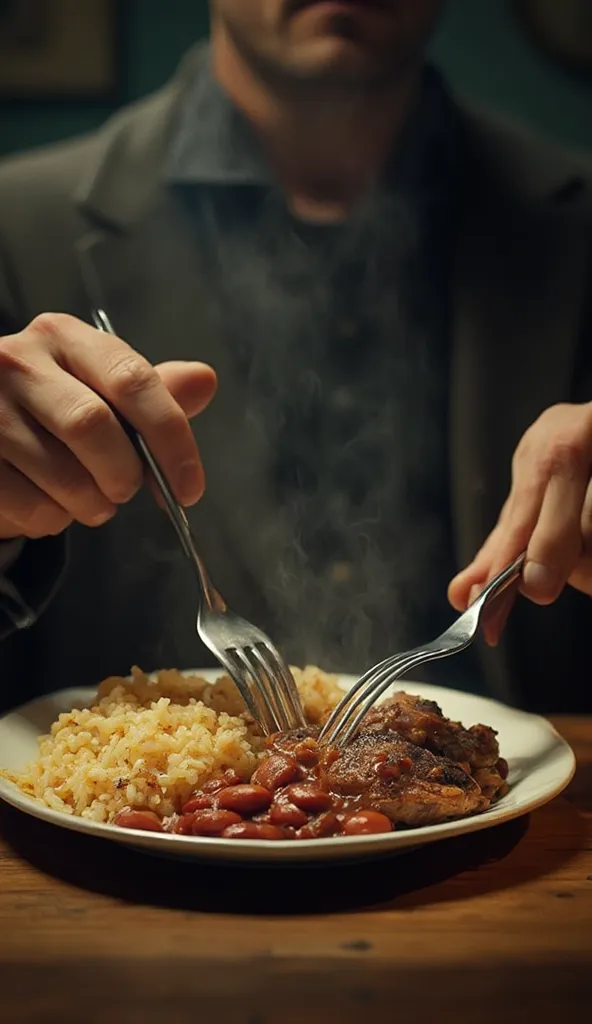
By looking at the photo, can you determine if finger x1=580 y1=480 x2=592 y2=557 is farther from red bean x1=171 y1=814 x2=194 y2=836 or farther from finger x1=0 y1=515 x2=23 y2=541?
finger x1=0 y1=515 x2=23 y2=541

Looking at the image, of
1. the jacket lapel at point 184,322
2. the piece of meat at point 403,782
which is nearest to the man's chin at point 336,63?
the jacket lapel at point 184,322

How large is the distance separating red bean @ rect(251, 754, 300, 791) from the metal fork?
0.19 metres

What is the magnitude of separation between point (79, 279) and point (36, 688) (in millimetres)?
1356

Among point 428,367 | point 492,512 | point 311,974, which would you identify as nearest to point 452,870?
point 311,974

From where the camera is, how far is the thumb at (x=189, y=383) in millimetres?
1905

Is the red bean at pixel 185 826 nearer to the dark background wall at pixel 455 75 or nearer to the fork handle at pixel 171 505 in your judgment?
the fork handle at pixel 171 505

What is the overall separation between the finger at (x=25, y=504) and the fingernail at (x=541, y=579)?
85cm

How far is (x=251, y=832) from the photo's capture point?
128 centimetres

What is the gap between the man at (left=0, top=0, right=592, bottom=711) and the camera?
314cm

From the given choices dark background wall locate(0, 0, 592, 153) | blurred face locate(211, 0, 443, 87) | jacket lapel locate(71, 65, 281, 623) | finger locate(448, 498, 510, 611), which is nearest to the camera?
finger locate(448, 498, 510, 611)

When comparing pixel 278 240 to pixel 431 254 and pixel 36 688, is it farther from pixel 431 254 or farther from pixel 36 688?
pixel 36 688

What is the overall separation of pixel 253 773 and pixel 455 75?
2.70 meters

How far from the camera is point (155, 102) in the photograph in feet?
11.3

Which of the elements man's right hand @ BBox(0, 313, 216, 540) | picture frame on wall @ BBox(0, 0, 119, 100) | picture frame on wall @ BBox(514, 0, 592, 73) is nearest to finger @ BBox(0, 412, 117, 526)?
man's right hand @ BBox(0, 313, 216, 540)
